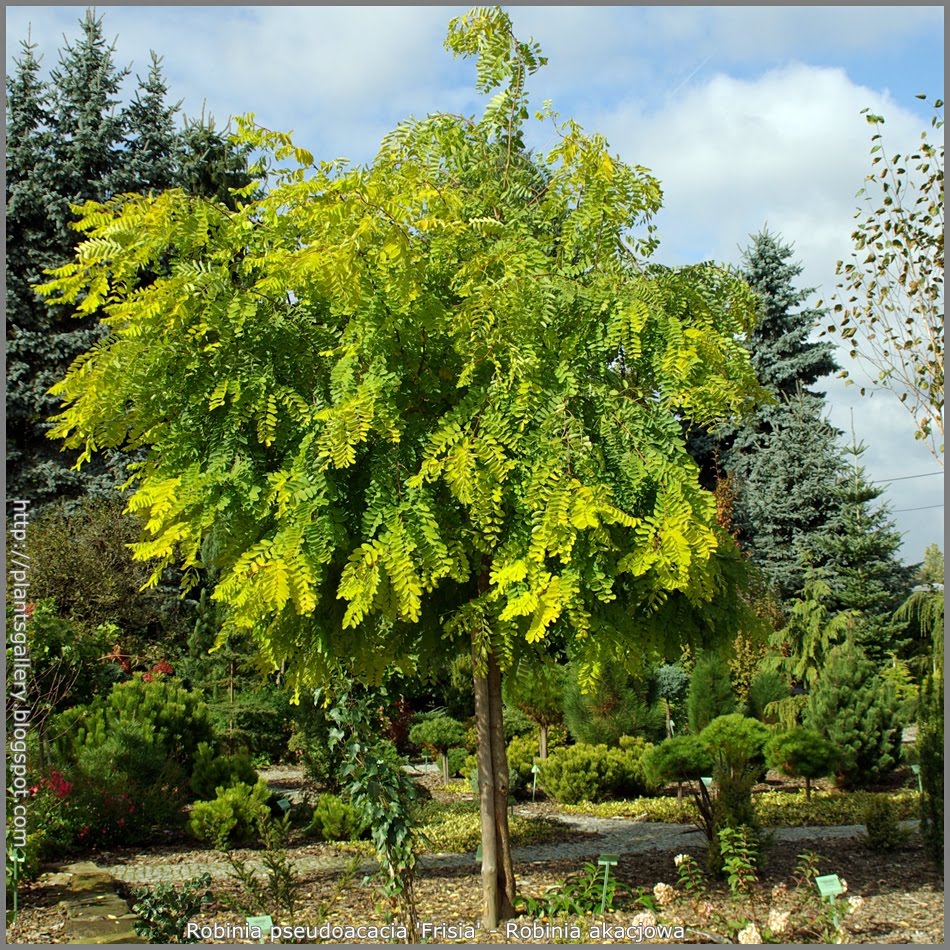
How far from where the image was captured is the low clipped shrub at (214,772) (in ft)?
30.7

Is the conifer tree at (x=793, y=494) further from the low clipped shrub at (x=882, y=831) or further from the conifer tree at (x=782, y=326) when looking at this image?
the low clipped shrub at (x=882, y=831)

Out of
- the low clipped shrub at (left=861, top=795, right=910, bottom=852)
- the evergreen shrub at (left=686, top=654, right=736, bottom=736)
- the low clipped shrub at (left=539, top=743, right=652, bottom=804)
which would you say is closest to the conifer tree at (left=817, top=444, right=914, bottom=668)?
the evergreen shrub at (left=686, top=654, right=736, bottom=736)

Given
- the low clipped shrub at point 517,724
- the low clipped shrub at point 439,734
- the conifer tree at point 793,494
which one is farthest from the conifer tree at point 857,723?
the conifer tree at point 793,494

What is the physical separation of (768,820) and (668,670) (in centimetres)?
538

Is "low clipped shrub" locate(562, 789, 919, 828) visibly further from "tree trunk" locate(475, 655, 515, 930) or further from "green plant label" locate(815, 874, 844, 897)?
"green plant label" locate(815, 874, 844, 897)

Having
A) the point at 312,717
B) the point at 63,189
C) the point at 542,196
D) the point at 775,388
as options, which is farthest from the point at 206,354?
the point at 775,388

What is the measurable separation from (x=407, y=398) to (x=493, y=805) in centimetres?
261

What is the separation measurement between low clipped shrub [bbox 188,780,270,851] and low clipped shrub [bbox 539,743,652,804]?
3.61 m

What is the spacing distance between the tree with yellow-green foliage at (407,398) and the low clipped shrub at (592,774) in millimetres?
5268

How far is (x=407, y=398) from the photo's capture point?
507 cm

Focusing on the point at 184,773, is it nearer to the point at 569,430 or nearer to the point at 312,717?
the point at 312,717

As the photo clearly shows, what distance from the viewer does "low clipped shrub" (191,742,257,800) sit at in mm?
9359

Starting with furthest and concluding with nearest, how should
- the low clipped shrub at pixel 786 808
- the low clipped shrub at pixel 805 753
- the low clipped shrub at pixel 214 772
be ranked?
the low clipped shrub at pixel 805 753 < the low clipped shrub at pixel 214 772 < the low clipped shrub at pixel 786 808

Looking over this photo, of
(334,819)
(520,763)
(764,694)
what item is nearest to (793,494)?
(764,694)
